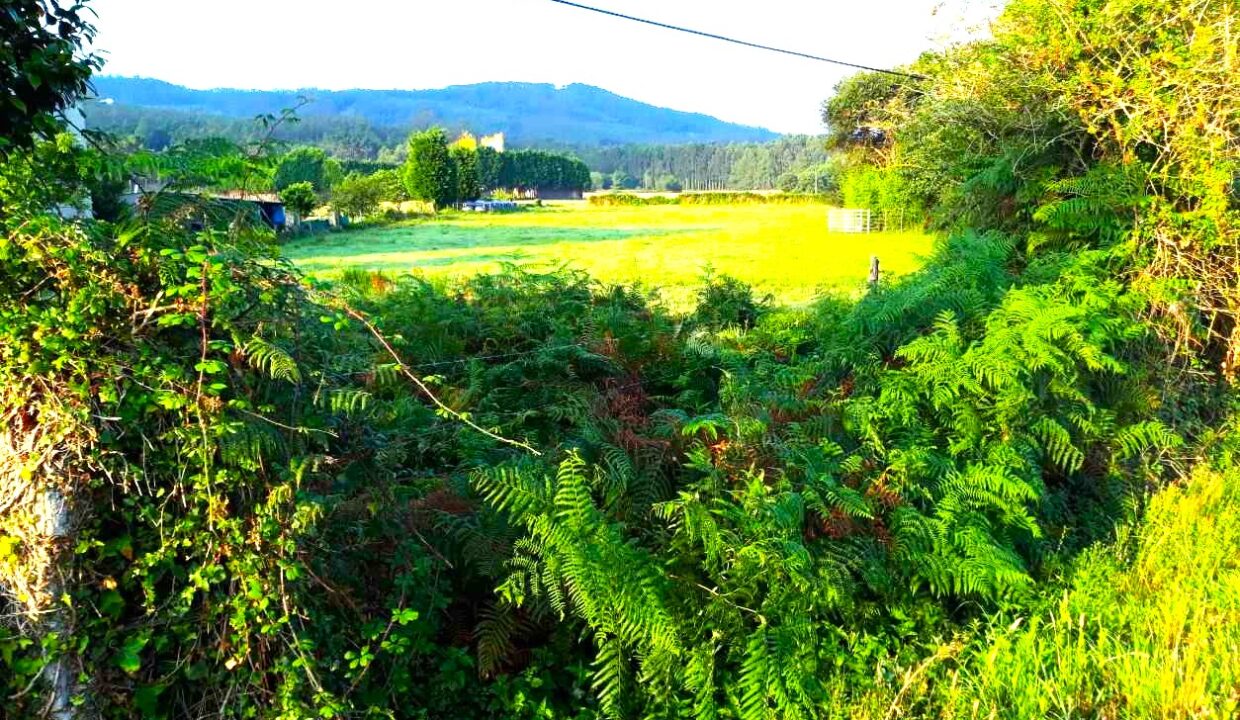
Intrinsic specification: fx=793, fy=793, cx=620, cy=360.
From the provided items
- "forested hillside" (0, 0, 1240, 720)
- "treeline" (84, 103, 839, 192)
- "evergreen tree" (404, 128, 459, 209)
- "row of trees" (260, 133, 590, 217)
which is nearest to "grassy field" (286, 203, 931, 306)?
"forested hillside" (0, 0, 1240, 720)

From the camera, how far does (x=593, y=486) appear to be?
141 inches

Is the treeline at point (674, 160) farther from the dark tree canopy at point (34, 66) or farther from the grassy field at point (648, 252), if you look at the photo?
the dark tree canopy at point (34, 66)

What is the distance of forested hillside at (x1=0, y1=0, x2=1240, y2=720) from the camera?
7.66 ft

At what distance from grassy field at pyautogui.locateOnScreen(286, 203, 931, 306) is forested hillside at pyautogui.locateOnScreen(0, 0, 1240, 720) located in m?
2.51

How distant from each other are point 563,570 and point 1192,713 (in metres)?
2.46

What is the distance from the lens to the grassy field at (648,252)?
50.1 feet

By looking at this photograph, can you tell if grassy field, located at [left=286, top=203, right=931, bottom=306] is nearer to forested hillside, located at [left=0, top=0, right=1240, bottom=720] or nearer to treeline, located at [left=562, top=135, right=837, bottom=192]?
forested hillside, located at [left=0, top=0, right=1240, bottom=720]

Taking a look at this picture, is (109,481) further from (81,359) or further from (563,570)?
(563,570)

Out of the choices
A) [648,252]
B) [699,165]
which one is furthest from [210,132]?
[699,165]

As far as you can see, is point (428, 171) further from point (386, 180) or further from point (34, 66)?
point (34, 66)

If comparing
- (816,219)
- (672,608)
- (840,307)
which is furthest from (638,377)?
(816,219)

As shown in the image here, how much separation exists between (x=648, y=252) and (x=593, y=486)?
66.4 feet

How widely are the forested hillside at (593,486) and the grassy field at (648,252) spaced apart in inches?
99.0

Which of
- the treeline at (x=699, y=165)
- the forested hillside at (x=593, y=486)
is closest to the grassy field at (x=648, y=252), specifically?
the forested hillside at (x=593, y=486)
